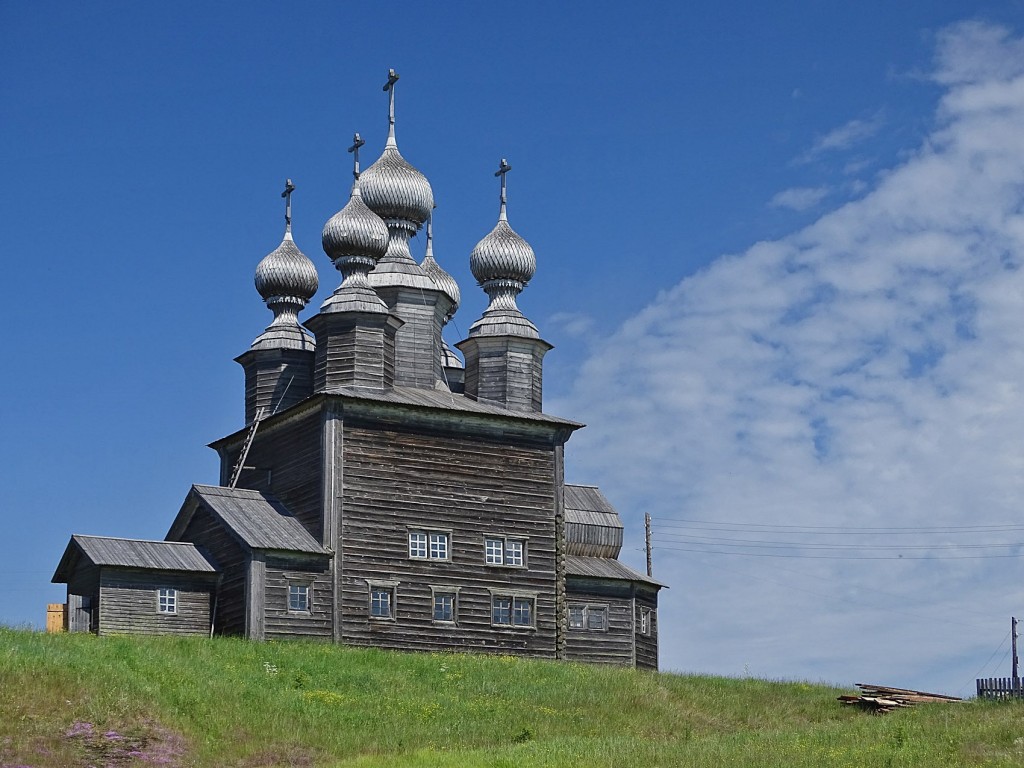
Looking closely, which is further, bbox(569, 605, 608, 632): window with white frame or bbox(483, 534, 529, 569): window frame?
bbox(569, 605, 608, 632): window with white frame

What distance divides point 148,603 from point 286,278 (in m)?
12.3

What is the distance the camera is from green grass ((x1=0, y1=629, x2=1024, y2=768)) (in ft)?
91.7

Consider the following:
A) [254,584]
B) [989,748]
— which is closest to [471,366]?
[254,584]

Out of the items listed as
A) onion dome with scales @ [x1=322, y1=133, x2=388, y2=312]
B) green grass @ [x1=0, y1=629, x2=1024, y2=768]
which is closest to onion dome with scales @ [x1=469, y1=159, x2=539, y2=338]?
onion dome with scales @ [x1=322, y1=133, x2=388, y2=312]

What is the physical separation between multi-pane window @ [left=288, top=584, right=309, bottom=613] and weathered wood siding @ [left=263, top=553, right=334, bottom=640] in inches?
3.6

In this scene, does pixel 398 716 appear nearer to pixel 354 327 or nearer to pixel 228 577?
pixel 228 577

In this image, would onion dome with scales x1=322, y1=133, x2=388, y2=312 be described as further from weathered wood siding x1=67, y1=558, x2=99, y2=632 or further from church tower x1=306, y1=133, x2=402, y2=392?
weathered wood siding x1=67, y1=558, x2=99, y2=632

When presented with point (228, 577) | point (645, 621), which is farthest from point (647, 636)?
point (228, 577)

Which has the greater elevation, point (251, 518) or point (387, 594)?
point (251, 518)

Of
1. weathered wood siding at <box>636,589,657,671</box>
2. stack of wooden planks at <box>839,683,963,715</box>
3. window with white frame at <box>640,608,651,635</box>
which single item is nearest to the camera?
stack of wooden planks at <box>839,683,963,715</box>

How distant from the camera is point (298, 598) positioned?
4106cm

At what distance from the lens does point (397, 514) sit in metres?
42.7

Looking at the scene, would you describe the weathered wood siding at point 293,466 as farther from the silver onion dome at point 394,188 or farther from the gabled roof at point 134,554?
the silver onion dome at point 394,188

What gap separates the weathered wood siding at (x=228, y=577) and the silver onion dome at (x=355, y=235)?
8692mm
